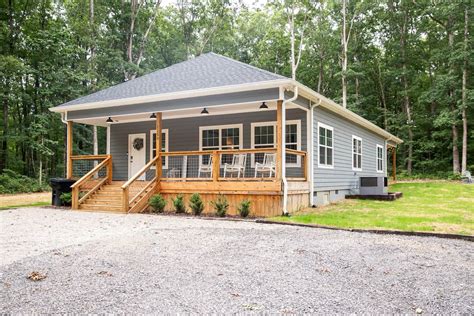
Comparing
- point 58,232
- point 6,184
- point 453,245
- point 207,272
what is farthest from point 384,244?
point 6,184

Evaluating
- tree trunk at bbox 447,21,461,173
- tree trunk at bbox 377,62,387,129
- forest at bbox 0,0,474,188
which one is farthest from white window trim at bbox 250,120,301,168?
tree trunk at bbox 377,62,387,129

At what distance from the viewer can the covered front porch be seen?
31.3 feet

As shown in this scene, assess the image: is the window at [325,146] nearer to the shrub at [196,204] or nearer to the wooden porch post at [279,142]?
the wooden porch post at [279,142]

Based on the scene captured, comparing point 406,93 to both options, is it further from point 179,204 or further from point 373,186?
Answer: point 179,204

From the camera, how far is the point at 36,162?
24719 millimetres

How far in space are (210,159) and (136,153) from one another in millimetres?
3490

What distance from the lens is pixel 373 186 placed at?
1456 centimetres

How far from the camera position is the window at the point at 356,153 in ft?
50.6

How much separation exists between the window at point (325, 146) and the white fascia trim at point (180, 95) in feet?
10.8

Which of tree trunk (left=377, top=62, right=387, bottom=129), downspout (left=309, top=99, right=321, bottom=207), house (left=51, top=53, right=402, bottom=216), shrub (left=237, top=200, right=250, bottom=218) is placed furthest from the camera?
tree trunk (left=377, top=62, right=387, bottom=129)

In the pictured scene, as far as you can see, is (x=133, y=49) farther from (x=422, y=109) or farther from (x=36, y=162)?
(x=422, y=109)

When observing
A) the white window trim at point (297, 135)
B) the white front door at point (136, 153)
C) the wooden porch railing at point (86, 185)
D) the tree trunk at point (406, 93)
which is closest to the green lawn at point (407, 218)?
the white window trim at point (297, 135)

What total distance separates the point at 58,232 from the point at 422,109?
27.7m

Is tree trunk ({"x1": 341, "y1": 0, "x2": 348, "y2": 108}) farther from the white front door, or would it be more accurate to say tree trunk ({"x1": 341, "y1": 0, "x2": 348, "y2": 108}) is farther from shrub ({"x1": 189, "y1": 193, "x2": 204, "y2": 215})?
shrub ({"x1": 189, "y1": 193, "x2": 204, "y2": 215})
